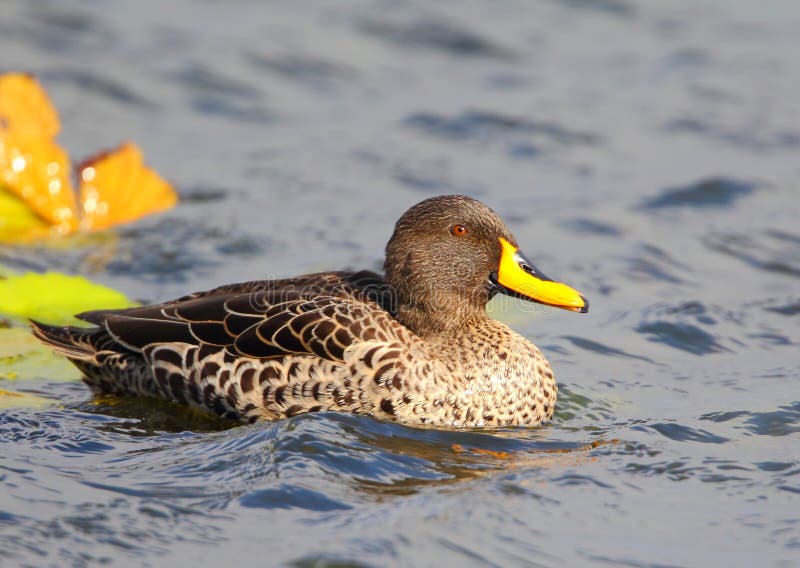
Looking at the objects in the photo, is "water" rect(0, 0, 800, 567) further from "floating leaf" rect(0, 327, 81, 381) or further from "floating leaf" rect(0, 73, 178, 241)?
"floating leaf" rect(0, 73, 178, 241)

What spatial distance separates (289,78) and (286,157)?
105 inches

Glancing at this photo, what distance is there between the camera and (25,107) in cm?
1193

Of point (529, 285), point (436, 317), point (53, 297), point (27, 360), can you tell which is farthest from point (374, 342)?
point (53, 297)

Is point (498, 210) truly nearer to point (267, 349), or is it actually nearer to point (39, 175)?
point (39, 175)

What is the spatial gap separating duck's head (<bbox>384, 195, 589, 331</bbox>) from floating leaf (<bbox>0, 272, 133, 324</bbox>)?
2.71 m

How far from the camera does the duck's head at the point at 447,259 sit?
820 centimetres

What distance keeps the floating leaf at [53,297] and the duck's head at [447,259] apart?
2.71 m

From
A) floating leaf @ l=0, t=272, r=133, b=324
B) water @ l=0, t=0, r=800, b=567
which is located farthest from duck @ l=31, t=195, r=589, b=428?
floating leaf @ l=0, t=272, r=133, b=324

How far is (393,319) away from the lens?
8.20 metres

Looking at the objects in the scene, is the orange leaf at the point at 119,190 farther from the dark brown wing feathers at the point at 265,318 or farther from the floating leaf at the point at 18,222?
the dark brown wing feathers at the point at 265,318

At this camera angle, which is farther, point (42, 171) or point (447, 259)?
point (42, 171)

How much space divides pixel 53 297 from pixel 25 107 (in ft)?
9.85

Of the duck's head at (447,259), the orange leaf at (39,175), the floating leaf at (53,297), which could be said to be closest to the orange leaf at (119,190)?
the orange leaf at (39,175)

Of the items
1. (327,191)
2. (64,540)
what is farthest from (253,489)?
(327,191)
